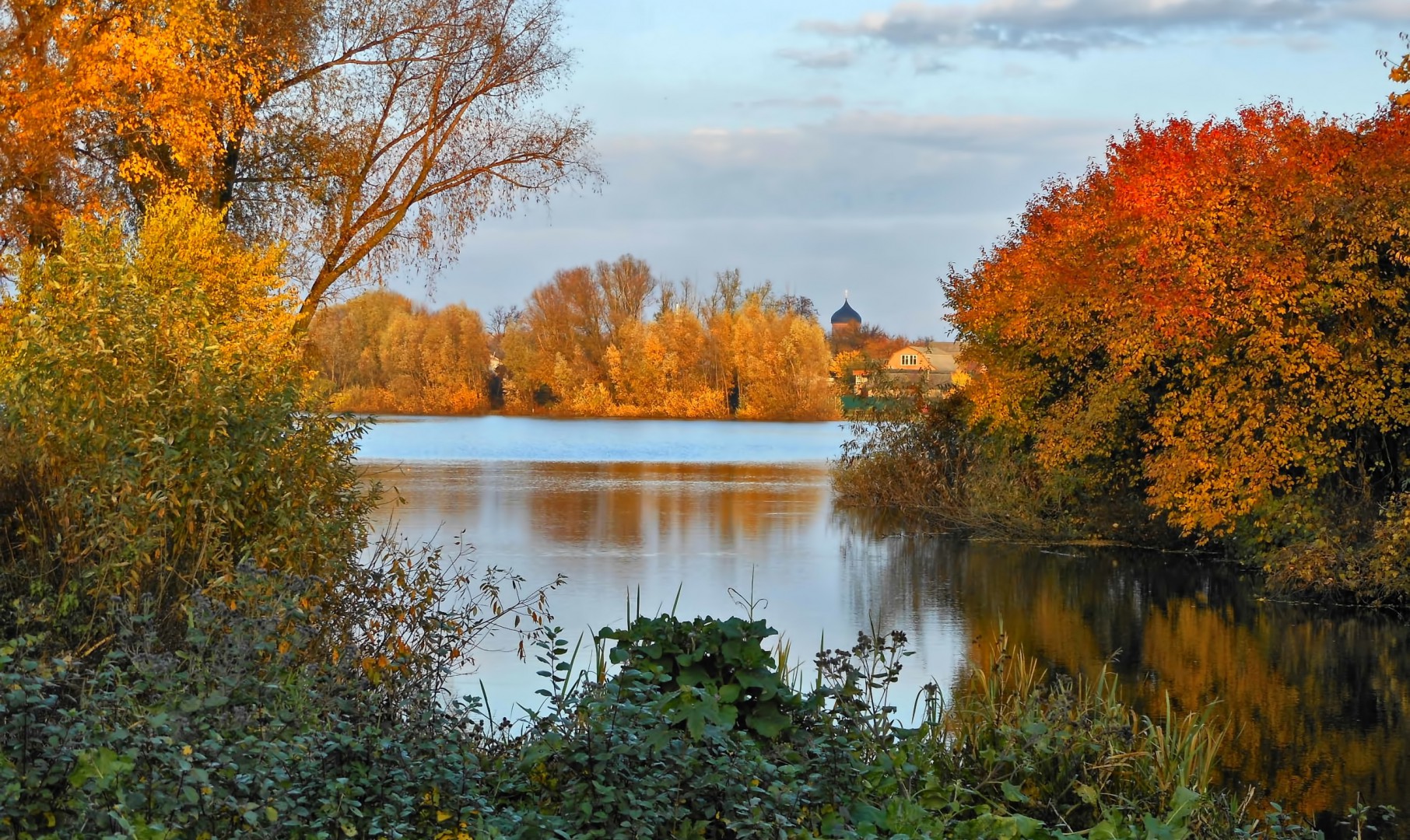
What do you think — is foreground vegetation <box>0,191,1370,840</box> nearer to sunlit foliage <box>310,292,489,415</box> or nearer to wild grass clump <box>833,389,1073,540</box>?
wild grass clump <box>833,389,1073,540</box>

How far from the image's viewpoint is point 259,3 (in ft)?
72.3

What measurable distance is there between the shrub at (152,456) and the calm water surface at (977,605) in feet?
8.08

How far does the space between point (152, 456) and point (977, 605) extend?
33.7 ft

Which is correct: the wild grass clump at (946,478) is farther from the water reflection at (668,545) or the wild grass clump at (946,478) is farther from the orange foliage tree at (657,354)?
the orange foliage tree at (657,354)

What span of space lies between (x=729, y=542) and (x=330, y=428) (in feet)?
44.6

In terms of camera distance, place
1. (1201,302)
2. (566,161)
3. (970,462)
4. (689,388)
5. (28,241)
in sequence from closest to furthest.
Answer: (1201,302) → (28,241) → (970,462) → (566,161) → (689,388)

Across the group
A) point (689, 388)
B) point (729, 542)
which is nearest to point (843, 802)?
point (729, 542)

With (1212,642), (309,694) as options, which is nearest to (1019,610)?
(1212,642)

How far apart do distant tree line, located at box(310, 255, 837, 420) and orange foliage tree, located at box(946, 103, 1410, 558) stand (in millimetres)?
67950

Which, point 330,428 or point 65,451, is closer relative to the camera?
point 65,451

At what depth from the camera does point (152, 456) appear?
7145 millimetres

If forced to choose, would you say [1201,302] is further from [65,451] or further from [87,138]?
[87,138]

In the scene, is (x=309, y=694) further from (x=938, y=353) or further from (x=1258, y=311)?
(x=938, y=353)

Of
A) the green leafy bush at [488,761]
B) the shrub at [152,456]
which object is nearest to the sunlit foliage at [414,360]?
the shrub at [152,456]
